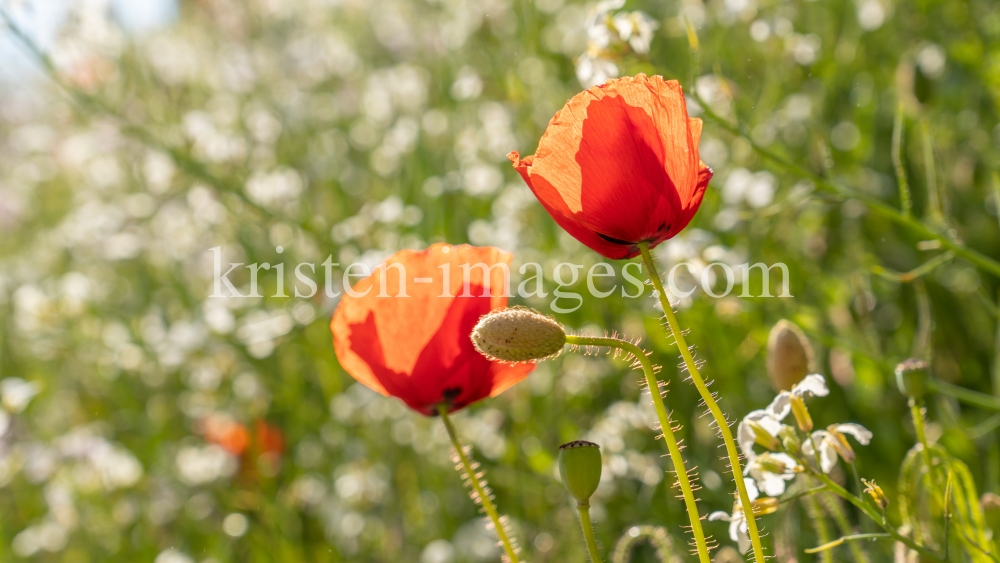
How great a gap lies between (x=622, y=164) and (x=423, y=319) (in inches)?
7.9

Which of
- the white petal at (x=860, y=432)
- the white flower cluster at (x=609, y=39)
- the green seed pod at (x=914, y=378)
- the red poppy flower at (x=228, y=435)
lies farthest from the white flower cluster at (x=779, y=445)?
the red poppy flower at (x=228, y=435)

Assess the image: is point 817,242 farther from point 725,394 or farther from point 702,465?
point 702,465

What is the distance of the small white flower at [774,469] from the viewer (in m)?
0.52

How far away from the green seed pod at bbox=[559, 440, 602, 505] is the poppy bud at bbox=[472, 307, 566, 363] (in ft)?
0.22

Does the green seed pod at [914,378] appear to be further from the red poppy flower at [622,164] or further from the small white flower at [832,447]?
the red poppy flower at [622,164]

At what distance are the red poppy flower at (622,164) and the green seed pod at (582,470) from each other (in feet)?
0.48

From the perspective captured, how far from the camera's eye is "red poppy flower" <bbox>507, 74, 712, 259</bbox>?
500 mm

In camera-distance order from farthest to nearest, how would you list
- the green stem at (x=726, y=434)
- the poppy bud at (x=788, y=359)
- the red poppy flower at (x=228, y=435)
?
the red poppy flower at (x=228, y=435)
the poppy bud at (x=788, y=359)
the green stem at (x=726, y=434)

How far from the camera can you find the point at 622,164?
0.51m

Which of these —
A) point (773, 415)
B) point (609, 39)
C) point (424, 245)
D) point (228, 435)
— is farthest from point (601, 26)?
point (228, 435)

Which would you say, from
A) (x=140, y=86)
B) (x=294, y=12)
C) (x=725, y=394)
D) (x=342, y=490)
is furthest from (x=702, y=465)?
(x=294, y=12)

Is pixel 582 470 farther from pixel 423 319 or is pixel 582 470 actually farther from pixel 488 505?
pixel 423 319

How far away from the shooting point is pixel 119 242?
2.23m

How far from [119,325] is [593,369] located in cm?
155
